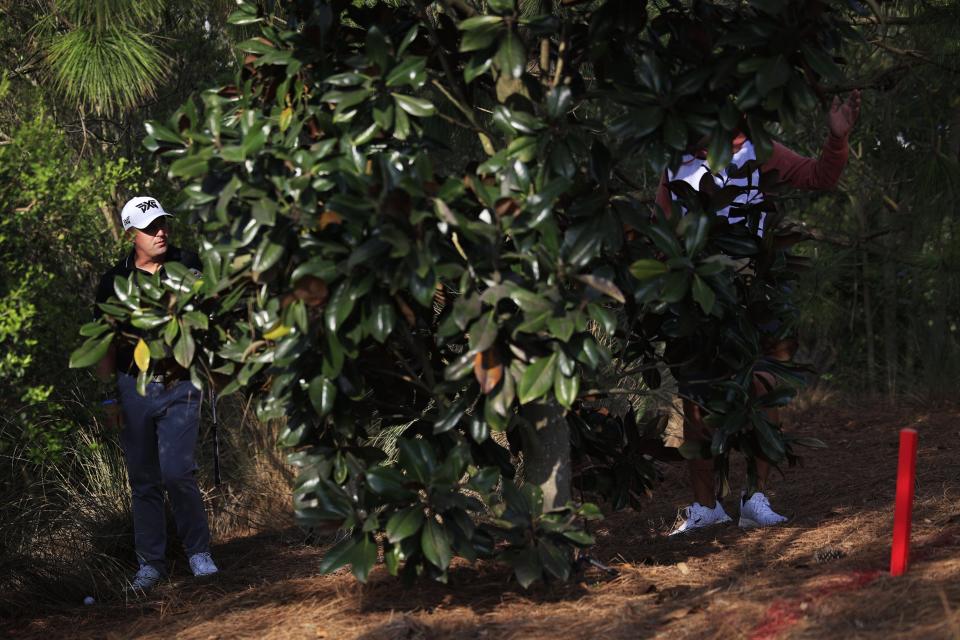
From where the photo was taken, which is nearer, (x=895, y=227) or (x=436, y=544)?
(x=436, y=544)

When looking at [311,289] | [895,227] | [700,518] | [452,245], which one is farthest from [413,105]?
[895,227]

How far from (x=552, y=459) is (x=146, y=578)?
2.07m

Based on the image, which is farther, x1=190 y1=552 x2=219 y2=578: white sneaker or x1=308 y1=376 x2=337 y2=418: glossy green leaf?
x1=190 y1=552 x2=219 y2=578: white sneaker

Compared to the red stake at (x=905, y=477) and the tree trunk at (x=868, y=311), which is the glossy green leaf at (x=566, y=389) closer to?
the red stake at (x=905, y=477)

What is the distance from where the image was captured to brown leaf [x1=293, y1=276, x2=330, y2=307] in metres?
3.25

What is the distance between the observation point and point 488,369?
330 centimetres

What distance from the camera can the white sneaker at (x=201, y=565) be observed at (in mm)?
5047

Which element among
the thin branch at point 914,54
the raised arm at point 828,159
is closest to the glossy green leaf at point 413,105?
the raised arm at point 828,159

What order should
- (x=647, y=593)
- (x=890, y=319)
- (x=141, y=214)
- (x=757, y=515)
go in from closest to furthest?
(x=647, y=593), (x=141, y=214), (x=757, y=515), (x=890, y=319)

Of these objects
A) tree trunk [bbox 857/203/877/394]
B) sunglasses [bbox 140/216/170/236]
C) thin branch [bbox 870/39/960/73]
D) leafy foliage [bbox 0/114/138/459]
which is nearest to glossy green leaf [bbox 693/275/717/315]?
leafy foliage [bbox 0/114/138/459]

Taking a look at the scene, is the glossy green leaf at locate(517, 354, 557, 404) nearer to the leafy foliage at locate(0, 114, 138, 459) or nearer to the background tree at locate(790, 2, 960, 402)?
the leafy foliage at locate(0, 114, 138, 459)

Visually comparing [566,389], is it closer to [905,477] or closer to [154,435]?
[905,477]

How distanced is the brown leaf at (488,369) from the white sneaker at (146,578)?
2.30 meters

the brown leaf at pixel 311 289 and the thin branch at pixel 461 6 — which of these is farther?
the thin branch at pixel 461 6
